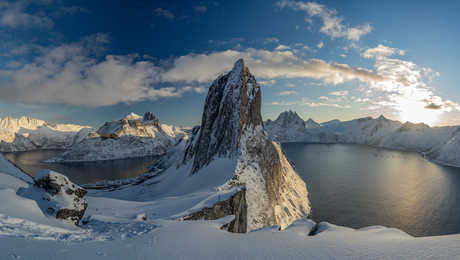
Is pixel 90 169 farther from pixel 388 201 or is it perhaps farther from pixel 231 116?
pixel 388 201

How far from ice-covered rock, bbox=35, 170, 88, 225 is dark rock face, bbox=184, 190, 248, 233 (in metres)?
8.06

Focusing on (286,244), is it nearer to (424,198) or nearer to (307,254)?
(307,254)

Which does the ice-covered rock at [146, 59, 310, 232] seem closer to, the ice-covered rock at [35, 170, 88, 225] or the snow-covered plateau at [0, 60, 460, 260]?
the snow-covered plateau at [0, 60, 460, 260]

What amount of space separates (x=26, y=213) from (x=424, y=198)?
245 feet

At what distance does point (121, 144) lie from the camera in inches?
5300

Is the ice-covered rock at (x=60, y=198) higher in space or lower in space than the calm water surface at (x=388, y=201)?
higher

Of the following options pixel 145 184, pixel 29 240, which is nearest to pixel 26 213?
pixel 29 240

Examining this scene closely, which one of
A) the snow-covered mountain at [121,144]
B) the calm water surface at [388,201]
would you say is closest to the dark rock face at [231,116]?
the calm water surface at [388,201]

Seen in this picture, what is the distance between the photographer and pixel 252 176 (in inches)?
1147

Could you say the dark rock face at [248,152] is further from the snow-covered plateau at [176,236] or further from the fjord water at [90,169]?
the fjord water at [90,169]

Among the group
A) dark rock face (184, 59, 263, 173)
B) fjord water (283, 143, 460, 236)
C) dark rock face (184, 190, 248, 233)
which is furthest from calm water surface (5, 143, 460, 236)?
dark rock face (184, 59, 263, 173)

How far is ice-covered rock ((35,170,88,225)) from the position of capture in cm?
1076

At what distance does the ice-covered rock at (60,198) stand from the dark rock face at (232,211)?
806cm

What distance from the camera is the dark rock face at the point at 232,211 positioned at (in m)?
17.7
